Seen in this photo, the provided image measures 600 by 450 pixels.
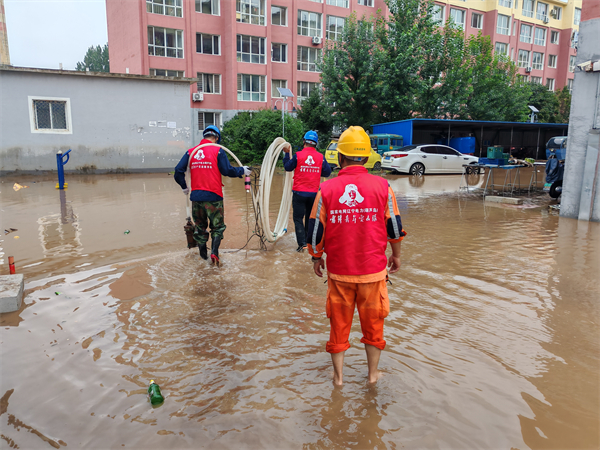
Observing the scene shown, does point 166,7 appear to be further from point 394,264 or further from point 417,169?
point 394,264

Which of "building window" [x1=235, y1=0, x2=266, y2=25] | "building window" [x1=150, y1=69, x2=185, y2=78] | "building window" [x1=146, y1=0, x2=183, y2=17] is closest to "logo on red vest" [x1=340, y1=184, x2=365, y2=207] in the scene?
"building window" [x1=150, y1=69, x2=185, y2=78]

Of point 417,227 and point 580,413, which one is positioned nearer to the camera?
point 580,413

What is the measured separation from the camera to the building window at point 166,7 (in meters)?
28.6

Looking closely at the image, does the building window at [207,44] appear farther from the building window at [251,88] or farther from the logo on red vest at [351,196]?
the logo on red vest at [351,196]

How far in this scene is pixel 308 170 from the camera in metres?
6.57

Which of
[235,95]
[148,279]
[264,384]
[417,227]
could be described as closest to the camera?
[264,384]

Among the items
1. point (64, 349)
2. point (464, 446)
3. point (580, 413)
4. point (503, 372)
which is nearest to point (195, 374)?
point (64, 349)

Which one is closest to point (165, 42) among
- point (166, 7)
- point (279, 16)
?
point (166, 7)

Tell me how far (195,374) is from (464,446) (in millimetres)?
1909

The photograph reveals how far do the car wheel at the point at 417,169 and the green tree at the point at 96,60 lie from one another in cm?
6649

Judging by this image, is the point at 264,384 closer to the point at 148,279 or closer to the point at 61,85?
the point at 148,279

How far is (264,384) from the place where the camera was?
321cm

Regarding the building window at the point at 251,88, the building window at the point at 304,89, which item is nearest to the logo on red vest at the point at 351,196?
the building window at the point at 251,88

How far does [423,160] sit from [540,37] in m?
35.6
